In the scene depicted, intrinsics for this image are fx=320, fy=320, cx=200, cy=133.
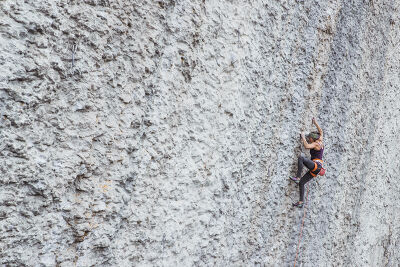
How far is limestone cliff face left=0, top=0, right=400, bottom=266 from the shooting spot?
4.53ft

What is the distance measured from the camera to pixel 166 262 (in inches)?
75.5

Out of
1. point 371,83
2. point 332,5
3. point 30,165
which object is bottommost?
point 30,165

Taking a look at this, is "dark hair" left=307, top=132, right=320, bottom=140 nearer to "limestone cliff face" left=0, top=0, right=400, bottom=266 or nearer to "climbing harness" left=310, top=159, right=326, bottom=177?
"limestone cliff face" left=0, top=0, right=400, bottom=266

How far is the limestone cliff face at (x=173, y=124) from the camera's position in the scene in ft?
4.53

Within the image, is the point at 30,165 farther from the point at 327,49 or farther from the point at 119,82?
the point at 327,49

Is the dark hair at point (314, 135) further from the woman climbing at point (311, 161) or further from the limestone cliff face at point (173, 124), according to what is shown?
the limestone cliff face at point (173, 124)

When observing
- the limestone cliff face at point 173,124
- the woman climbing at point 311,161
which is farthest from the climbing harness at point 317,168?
the limestone cliff face at point 173,124

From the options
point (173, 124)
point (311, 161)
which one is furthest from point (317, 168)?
point (173, 124)

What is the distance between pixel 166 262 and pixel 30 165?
0.99 metres

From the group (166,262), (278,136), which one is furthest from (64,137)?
(278,136)

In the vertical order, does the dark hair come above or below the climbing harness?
above

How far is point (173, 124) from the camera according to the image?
73.7 inches

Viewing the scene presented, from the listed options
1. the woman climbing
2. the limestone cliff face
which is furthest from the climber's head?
the limestone cliff face

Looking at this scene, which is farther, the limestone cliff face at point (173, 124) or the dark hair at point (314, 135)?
the dark hair at point (314, 135)
